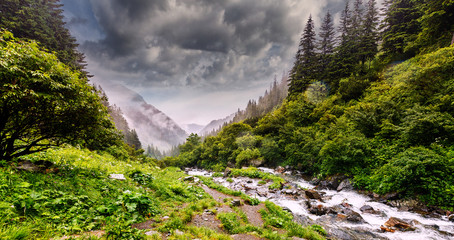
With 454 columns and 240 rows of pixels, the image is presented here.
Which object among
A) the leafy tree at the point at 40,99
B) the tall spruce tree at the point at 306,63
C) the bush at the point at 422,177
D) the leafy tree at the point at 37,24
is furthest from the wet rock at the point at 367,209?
the leafy tree at the point at 37,24

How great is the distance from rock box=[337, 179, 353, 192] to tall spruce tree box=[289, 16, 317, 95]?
31860 millimetres

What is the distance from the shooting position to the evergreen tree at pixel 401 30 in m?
26.9

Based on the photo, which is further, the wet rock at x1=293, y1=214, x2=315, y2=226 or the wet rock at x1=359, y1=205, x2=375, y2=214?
the wet rock at x1=359, y1=205, x2=375, y2=214

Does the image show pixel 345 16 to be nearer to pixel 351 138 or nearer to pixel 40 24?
pixel 351 138

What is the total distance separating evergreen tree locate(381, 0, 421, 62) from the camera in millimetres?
26933

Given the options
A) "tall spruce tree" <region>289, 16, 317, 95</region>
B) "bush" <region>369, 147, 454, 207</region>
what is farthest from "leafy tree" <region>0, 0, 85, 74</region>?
"tall spruce tree" <region>289, 16, 317, 95</region>

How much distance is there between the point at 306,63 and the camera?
45438 mm

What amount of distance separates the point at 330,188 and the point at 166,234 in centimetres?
1612

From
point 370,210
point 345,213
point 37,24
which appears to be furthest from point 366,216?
point 37,24

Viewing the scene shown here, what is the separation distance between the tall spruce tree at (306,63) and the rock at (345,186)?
3186cm

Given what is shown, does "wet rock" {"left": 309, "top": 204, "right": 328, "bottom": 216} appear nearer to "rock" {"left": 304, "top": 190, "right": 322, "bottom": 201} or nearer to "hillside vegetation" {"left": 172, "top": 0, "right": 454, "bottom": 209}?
"rock" {"left": 304, "top": 190, "right": 322, "bottom": 201}

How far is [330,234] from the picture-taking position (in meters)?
7.20

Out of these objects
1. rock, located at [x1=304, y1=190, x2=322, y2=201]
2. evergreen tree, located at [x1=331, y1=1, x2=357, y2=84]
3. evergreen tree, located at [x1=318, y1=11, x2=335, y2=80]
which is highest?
evergreen tree, located at [x1=318, y1=11, x2=335, y2=80]

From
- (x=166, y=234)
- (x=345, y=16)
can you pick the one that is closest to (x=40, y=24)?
(x=166, y=234)
